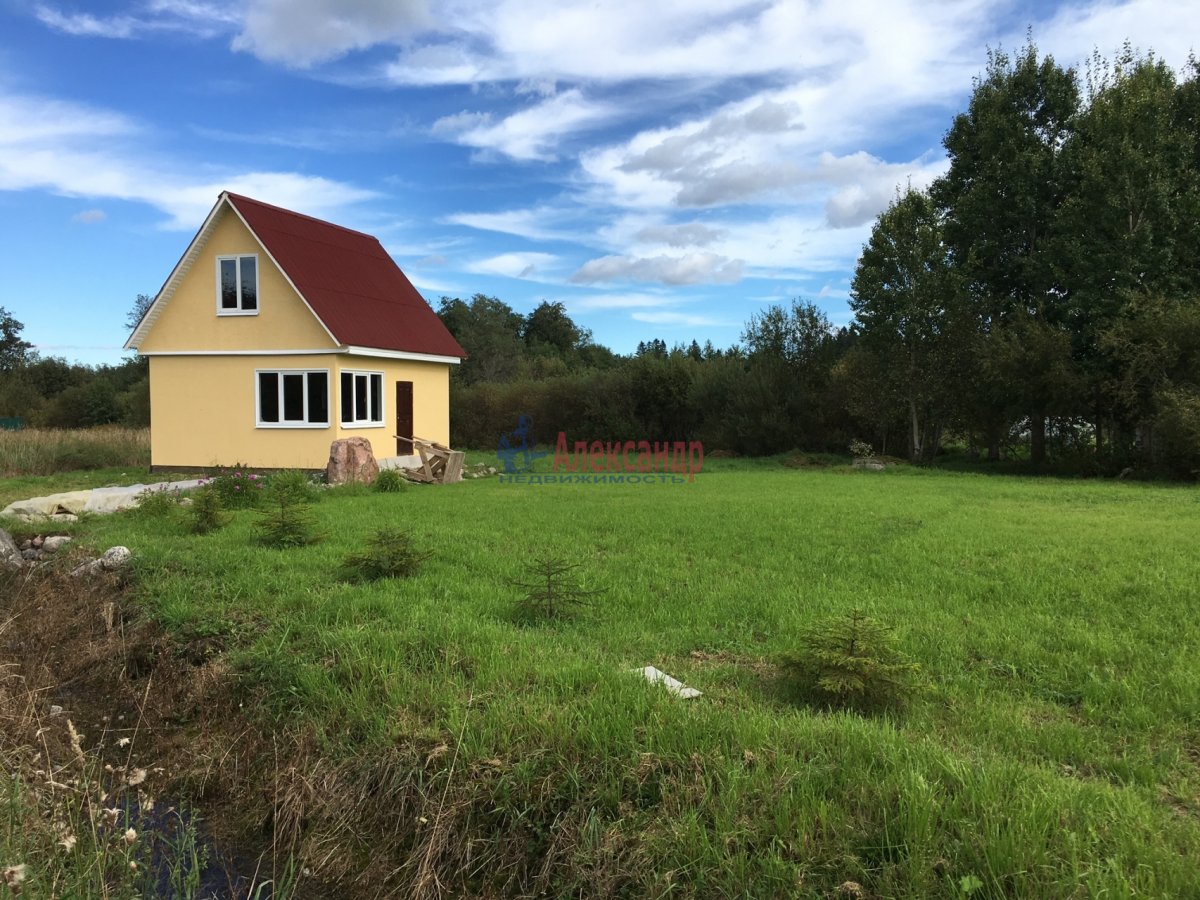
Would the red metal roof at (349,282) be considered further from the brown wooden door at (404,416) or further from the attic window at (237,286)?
the brown wooden door at (404,416)

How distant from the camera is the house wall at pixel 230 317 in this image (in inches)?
659

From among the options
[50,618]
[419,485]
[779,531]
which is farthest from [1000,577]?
[419,485]

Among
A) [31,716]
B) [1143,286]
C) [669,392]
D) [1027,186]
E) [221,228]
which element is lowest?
[31,716]

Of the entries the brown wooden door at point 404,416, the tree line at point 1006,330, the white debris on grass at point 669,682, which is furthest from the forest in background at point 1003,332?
the white debris on grass at point 669,682

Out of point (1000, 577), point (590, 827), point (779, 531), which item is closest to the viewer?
point (590, 827)

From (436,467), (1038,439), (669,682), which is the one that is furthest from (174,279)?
(1038,439)

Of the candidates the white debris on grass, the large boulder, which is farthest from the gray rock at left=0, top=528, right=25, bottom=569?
the white debris on grass

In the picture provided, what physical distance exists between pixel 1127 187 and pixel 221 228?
20.8 m

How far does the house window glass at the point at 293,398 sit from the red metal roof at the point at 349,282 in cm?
141

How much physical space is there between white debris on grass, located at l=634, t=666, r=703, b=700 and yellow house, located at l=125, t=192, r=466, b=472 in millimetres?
13722

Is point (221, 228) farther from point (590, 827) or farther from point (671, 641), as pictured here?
point (590, 827)

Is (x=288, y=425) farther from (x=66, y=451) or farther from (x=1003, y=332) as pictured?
(x=1003, y=332)

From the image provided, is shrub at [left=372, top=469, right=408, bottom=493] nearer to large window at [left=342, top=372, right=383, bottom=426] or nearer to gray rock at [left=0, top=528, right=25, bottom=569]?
large window at [left=342, top=372, right=383, bottom=426]

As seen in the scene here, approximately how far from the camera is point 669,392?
26.5 m
